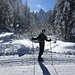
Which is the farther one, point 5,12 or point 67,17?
point 5,12

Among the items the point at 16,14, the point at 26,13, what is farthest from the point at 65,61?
the point at 26,13

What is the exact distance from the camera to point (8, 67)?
9453 mm

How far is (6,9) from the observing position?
6388cm

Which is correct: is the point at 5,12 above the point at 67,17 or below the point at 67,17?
above

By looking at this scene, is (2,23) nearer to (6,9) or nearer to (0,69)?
(6,9)

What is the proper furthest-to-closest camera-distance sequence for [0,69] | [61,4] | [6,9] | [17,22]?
[17,22] → [6,9] → [61,4] → [0,69]

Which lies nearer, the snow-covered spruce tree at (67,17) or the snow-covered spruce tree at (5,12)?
the snow-covered spruce tree at (67,17)

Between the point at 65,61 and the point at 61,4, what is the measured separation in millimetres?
32772

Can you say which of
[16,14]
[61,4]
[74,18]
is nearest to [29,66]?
[74,18]

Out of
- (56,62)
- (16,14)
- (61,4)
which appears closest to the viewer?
(56,62)

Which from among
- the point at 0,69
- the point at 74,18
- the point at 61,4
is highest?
the point at 61,4

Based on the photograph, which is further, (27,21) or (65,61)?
(27,21)

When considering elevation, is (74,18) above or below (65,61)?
above

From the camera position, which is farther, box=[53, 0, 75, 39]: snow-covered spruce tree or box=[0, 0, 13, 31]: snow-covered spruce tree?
box=[0, 0, 13, 31]: snow-covered spruce tree
